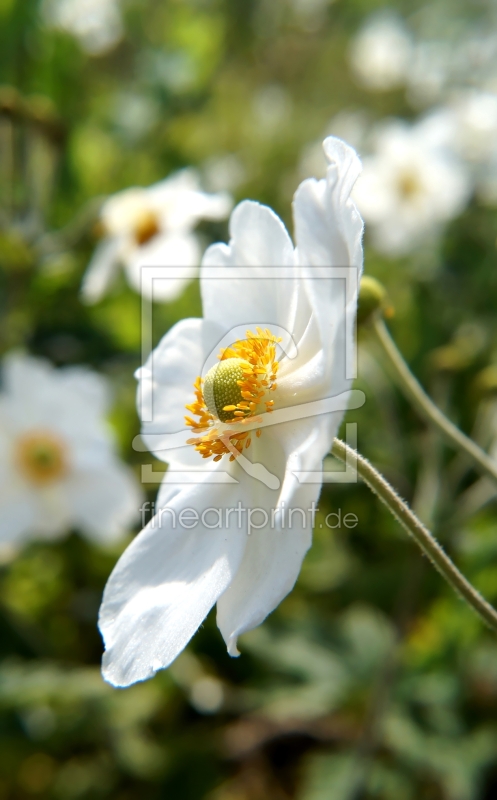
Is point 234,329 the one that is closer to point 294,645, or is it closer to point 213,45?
point 294,645

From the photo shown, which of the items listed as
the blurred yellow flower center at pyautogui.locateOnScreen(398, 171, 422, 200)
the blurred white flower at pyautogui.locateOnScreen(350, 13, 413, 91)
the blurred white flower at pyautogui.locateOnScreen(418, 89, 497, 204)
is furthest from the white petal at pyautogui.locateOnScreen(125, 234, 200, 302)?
the blurred white flower at pyautogui.locateOnScreen(350, 13, 413, 91)

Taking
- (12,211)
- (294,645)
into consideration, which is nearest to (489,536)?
(294,645)

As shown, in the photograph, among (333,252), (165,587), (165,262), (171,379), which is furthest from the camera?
(165,262)

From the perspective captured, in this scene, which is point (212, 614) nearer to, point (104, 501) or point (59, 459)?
point (104, 501)

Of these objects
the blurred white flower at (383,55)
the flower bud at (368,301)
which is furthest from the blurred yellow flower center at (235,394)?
the blurred white flower at (383,55)

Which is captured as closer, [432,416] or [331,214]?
[331,214]

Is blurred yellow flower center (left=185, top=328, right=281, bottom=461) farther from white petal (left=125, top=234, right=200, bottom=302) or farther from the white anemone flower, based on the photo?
white petal (left=125, top=234, right=200, bottom=302)

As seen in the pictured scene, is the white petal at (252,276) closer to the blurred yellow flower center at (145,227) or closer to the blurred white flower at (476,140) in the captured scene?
the blurred yellow flower center at (145,227)

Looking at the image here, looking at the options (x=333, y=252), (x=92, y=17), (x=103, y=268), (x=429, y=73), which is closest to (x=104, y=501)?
(x=103, y=268)
